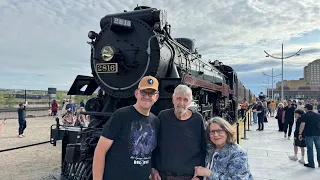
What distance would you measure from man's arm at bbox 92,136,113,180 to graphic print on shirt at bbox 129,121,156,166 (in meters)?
0.21

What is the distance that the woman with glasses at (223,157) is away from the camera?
7.35ft

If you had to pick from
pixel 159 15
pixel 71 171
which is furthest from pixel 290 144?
pixel 71 171

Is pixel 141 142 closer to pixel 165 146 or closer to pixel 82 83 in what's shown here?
pixel 165 146

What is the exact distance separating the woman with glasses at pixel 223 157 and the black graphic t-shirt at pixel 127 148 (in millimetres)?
548

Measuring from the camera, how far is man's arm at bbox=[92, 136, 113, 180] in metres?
2.21

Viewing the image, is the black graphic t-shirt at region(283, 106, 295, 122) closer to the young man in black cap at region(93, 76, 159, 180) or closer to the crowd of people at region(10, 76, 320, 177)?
the crowd of people at region(10, 76, 320, 177)

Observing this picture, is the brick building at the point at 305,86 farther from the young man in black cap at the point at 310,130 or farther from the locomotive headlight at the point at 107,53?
the locomotive headlight at the point at 107,53

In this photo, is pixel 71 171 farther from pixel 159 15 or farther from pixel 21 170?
pixel 159 15

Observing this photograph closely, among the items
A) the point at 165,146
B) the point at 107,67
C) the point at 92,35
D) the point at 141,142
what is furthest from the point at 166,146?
the point at 92,35

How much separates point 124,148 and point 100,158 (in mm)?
220

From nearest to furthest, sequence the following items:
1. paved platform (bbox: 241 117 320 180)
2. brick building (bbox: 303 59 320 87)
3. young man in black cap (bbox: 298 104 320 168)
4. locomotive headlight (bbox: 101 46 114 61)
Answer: locomotive headlight (bbox: 101 46 114 61) < paved platform (bbox: 241 117 320 180) < young man in black cap (bbox: 298 104 320 168) < brick building (bbox: 303 59 320 87)

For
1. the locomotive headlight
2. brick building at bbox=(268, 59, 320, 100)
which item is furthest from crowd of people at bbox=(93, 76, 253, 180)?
brick building at bbox=(268, 59, 320, 100)

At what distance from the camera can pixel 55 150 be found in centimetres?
835

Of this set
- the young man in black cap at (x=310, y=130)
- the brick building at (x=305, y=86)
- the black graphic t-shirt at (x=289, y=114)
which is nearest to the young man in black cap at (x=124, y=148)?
the young man in black cap at (x=310, y=130)
